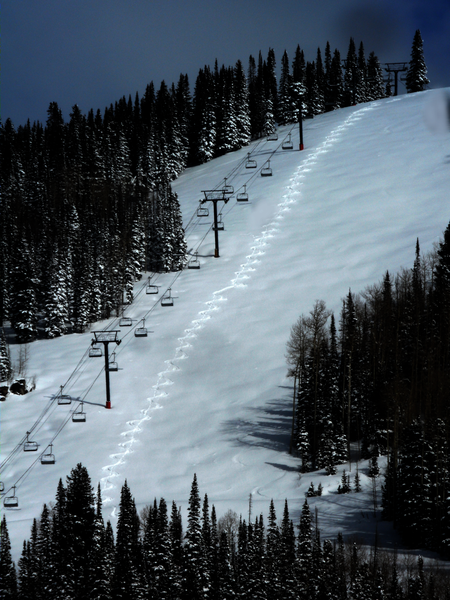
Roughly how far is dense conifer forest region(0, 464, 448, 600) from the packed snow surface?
2399 millimetres

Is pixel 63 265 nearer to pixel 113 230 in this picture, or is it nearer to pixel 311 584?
pixel 113 230

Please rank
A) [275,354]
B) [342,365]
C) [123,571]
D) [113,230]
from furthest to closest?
[113,230]
[275,354]
[342,365]
[123,571]

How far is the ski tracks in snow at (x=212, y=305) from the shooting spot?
188 ft

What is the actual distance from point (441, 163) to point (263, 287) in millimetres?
32573

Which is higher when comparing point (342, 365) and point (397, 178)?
point (397, 178)

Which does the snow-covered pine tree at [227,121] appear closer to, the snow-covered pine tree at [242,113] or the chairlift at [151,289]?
the snow-covered pine tree at [242,113]

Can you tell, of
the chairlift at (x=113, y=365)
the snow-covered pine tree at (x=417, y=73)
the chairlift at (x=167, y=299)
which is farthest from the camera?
the snow-covered pine tree at (x=417, y=73)

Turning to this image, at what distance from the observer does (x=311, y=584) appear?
128 feet

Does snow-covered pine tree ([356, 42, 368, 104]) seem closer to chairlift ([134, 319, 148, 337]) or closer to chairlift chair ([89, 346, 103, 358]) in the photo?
chairlift ([134, 319, 148, 337])

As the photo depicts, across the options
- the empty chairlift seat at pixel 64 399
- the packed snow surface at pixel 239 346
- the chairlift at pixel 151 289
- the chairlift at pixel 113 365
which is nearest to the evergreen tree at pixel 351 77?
the packed snow surface at pixel 239 346

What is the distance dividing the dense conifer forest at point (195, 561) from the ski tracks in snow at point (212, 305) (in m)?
4.49

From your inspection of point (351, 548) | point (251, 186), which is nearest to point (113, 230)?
point (251, 186)

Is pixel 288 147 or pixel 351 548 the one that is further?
pixel 288 147

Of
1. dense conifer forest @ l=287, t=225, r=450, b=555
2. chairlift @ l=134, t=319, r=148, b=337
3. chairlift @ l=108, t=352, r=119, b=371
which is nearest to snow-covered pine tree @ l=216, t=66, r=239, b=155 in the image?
chairlift @ l=134, t=319, r=148, b=337
